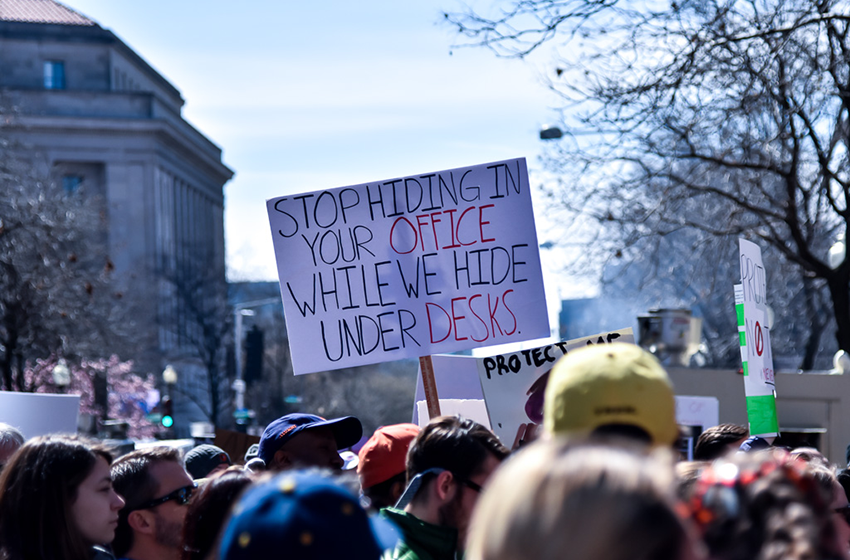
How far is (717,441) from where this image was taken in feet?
17.1

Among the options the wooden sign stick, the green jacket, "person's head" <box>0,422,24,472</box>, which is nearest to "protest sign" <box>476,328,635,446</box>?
the wooden sign stick

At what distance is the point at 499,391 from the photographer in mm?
5168

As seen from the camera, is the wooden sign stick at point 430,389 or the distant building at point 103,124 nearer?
the wooden sign stick at point 430,389

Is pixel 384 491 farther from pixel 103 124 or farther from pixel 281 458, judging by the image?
pixel 103 124

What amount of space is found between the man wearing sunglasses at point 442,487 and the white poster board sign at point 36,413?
164 inches

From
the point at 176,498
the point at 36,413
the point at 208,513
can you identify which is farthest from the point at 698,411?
the point at 208,513

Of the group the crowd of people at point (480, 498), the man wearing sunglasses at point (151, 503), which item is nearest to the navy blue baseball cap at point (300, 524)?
the crowd of people at point (480, 498)

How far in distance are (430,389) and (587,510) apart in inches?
136

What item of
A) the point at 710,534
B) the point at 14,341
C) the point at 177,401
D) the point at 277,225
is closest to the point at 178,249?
the point at 177,401

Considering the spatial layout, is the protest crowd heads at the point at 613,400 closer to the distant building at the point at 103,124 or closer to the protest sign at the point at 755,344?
the protest sign at the point at 755,344

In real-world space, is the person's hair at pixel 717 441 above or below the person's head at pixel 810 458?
above

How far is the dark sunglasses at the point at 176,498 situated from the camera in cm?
377

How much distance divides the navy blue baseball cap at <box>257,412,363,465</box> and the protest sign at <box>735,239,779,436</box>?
7.08ft

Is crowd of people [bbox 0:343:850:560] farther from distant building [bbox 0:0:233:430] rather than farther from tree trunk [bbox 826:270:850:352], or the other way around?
distant building [bbox 0:0:233:430]
